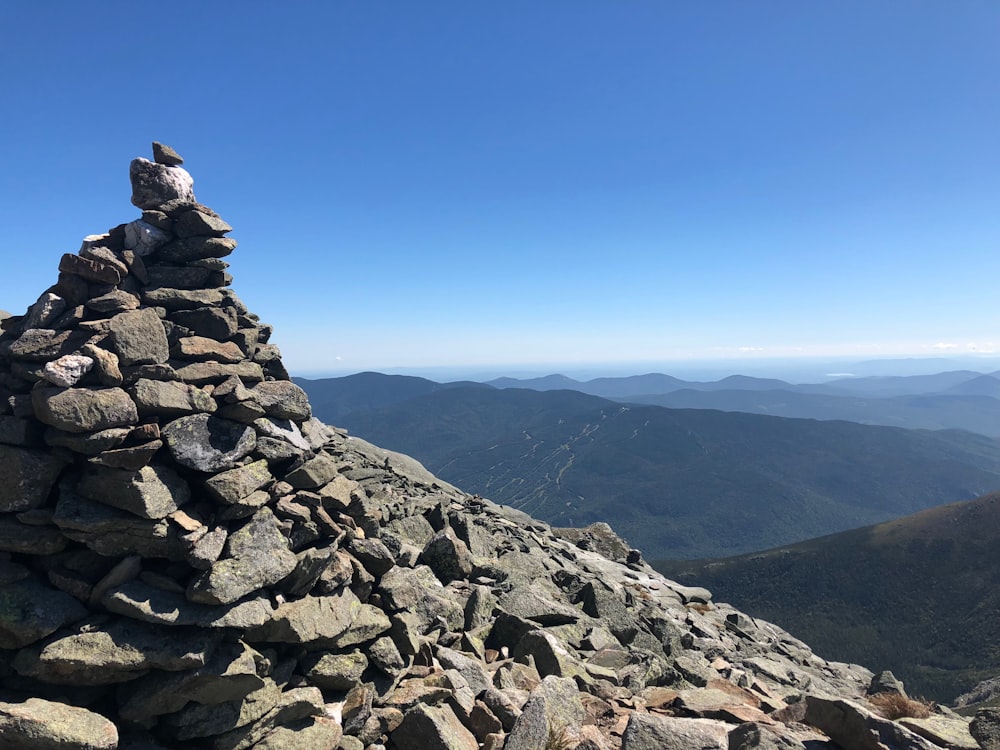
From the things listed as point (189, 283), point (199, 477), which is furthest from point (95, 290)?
point (199, 477)

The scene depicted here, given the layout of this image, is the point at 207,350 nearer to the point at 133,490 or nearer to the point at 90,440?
the point at 90,440

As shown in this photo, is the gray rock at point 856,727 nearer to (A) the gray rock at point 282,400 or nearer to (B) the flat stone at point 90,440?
(A) the gray rock at point 282,400

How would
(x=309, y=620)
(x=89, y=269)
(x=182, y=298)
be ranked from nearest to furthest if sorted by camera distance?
A: (x=309, y=620), (x=89, y=269), (x=182, y=298)

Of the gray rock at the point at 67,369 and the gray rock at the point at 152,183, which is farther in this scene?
the gray rock at the point at 152,183

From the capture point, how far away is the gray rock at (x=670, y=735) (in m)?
11.2

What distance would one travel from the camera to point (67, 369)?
456 inches

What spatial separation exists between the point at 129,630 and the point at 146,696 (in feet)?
4.22

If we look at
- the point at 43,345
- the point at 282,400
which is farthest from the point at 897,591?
the point at 43,345

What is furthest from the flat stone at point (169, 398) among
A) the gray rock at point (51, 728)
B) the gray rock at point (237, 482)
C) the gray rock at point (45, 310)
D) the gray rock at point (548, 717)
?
the gray rock at point (548, 717)

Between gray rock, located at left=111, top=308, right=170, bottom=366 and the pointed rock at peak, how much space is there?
18.0 ft

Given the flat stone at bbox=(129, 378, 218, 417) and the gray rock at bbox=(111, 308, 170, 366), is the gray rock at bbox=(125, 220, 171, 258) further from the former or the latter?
the flat stone at bbox=(129, 378, 218, 417)

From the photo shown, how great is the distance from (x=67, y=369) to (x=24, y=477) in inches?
92.8

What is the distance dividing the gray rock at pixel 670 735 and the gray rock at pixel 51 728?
9951 millimetres

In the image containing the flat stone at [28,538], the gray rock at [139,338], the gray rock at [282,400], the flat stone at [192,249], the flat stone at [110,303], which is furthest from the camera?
the flat stone at [192,249]
